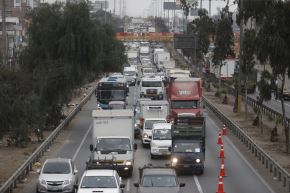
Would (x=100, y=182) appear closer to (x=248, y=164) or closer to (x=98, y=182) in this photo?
(x=98, y=182)

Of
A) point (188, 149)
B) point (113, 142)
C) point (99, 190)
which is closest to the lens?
point (99, 190)

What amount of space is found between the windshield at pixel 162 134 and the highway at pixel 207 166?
119cm

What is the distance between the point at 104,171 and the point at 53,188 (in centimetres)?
271

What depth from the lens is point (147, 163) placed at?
132 feet

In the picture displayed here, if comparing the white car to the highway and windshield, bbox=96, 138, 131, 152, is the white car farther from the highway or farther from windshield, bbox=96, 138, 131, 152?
windshield, bbox=96, 138, 131, 152

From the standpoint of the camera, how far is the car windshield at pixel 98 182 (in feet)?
89.0

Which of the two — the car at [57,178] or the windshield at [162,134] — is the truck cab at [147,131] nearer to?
the windshield at [162,134]

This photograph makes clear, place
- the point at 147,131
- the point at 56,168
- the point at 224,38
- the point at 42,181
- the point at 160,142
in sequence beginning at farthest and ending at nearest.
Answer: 1. the point at 224,38
2. the point at 147,131
3. the point at 160,142
4. the point at 56,168
5. the point at 42,181

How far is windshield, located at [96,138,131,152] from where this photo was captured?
35656 mm

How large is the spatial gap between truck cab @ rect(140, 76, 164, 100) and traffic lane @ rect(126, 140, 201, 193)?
2659cm

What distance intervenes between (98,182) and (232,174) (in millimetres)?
10892

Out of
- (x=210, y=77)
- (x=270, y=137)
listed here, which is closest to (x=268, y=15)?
(x=270, y=137)

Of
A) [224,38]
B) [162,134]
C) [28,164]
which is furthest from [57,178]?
[224,38]

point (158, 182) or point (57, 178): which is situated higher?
point (158, 182)
